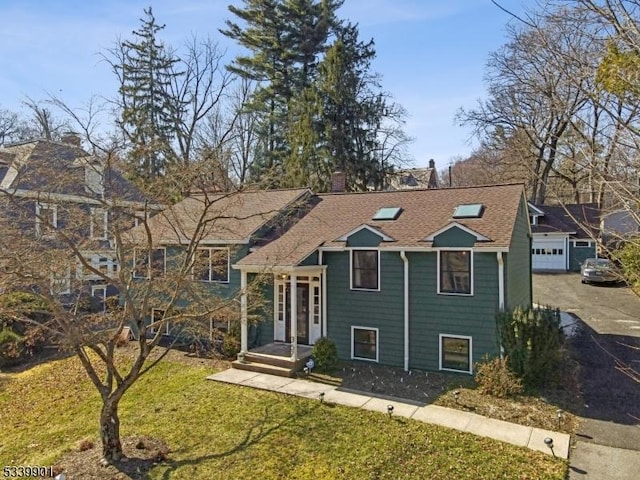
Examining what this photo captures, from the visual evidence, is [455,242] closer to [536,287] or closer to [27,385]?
[27,385]

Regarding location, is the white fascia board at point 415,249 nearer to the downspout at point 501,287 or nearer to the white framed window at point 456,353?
the downspout at point 501,287

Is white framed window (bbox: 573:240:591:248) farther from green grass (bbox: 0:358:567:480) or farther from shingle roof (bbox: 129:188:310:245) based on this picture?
green grass (bbox: 0:358:567:480)

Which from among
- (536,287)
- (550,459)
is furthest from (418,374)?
(536,287)

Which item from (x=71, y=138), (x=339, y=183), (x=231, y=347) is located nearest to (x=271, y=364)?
(x=231, y=347)

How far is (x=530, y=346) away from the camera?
444 inches

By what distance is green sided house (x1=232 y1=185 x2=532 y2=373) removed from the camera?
1248cm

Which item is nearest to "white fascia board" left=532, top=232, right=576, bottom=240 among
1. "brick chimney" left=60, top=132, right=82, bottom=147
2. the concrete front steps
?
the concrete front steps

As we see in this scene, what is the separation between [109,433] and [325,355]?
6371mm

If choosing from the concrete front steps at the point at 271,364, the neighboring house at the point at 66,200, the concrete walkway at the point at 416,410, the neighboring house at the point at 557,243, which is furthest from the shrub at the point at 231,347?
the neighboring house at the point at 557,243

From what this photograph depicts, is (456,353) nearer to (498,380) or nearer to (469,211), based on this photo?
(498,380)

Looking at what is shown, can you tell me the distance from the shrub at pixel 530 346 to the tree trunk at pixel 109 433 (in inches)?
378

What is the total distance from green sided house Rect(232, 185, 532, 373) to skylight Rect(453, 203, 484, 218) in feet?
0.11

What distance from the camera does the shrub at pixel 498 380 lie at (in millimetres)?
10992

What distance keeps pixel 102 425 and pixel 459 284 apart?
9.75 metres
